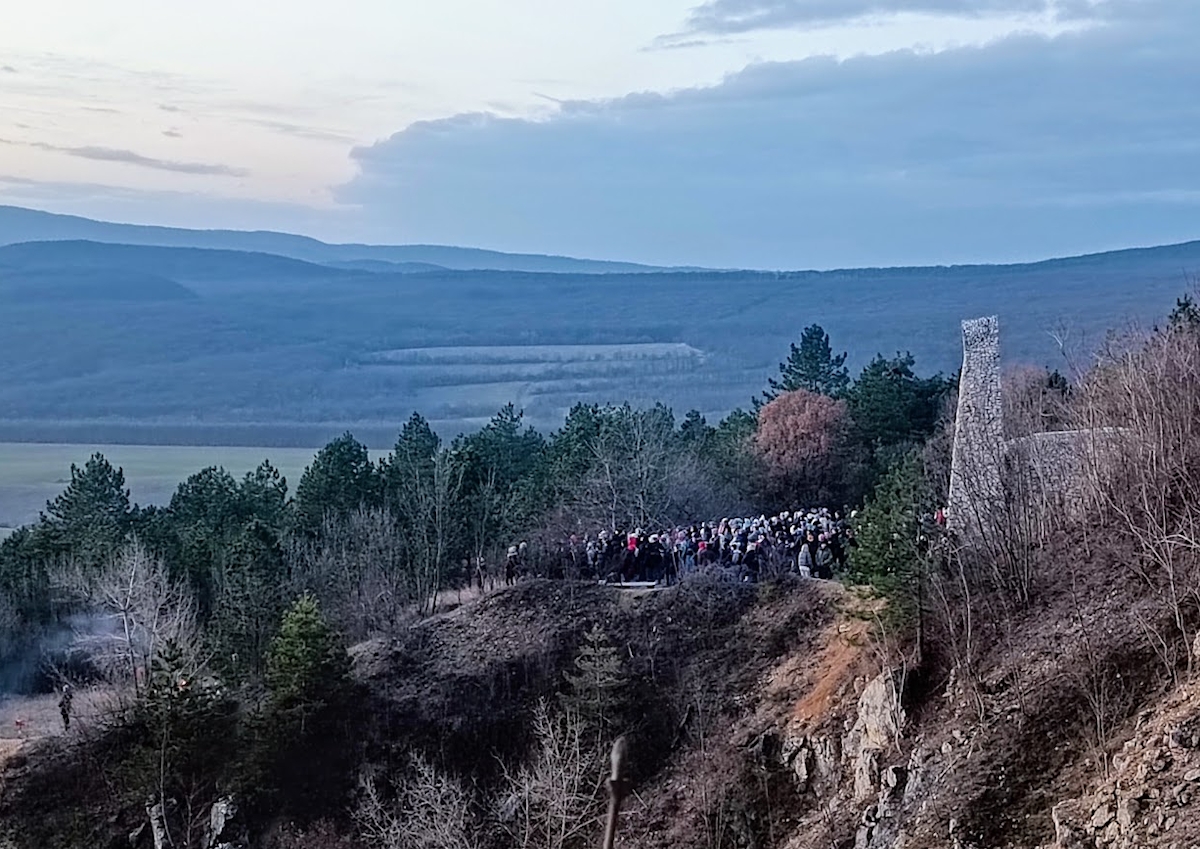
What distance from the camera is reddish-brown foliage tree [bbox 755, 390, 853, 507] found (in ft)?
121

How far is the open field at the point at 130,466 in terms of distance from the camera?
73.3 metres

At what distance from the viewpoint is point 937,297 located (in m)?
123

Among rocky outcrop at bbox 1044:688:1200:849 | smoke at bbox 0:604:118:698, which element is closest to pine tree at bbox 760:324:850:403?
smoke at bbox 0:604:118:698

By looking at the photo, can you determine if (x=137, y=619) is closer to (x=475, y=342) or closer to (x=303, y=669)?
(x=303, y=669)

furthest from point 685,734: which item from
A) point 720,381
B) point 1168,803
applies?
point 720,381

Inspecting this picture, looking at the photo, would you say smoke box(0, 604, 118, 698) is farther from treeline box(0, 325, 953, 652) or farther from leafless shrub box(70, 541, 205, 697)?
leafless shrub box(70, 541, 205, 697)

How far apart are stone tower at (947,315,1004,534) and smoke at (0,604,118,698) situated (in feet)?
71.8

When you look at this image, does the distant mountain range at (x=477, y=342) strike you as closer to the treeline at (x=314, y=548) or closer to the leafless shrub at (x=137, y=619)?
the treeline at (x=314, y=548)

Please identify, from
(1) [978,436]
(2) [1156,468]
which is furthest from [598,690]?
(2) [1156,468]

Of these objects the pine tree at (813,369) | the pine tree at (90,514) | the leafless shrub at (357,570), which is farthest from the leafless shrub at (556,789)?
the pine tree at (813,369)

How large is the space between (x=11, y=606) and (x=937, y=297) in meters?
101

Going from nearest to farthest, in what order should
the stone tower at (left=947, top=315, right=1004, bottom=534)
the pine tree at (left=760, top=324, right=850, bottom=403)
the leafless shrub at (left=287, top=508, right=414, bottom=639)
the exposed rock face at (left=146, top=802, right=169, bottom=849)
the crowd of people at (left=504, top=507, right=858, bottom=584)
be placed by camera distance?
the stone tower at (left=947, top=315, right=1004, bottom=534), the exposed rock face at (left=146, top=802, right=169, bottom=849), the crowd of people at (left=504, top=507, right=858, bottom=584), the leafless shrub at (left=287, top=508, right=414, bottom=639), the pine tree at (left=760, top=324, right=850, bottom=403)

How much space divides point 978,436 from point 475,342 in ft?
418

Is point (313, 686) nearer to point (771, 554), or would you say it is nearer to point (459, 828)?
point (459, 828)
